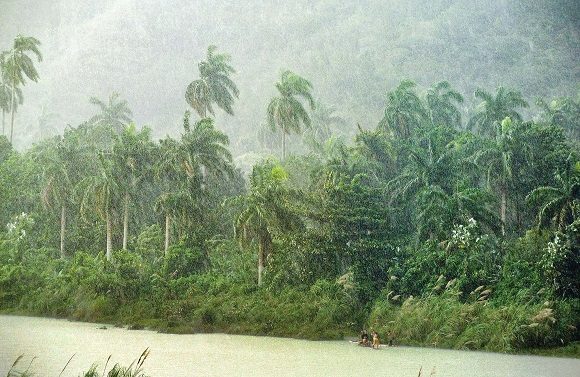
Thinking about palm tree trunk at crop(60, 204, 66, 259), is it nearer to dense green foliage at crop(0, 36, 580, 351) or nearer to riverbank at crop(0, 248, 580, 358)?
dense green foliage at crop(0, 36, 580, 351)

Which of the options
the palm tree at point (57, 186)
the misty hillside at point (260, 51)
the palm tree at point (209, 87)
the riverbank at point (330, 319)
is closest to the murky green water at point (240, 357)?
the riverbank at point (330, 319)

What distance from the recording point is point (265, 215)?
2527cm

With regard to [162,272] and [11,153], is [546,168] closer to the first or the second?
[162,272]

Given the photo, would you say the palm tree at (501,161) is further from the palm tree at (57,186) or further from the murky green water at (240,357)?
the palm tree at (57,186)

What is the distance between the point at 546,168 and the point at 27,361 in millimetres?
21325

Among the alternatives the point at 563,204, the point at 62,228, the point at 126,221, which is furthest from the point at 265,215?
the point at 62,228

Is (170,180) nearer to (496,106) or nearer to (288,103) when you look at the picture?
(288,103)

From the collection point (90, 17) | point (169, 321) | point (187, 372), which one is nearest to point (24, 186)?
point (169, 321)

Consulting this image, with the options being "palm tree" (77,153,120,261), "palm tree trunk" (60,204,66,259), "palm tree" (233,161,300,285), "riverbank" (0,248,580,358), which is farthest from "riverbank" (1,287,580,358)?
"palm tree trunk" (60,204,66,259)

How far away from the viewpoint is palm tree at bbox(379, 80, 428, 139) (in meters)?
36.3

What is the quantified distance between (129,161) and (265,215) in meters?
9.48

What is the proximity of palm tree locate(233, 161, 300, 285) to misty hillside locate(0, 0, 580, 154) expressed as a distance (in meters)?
35.8

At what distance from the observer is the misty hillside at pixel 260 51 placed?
64.9 meters

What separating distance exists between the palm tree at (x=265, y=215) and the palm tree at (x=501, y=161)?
352 inches
